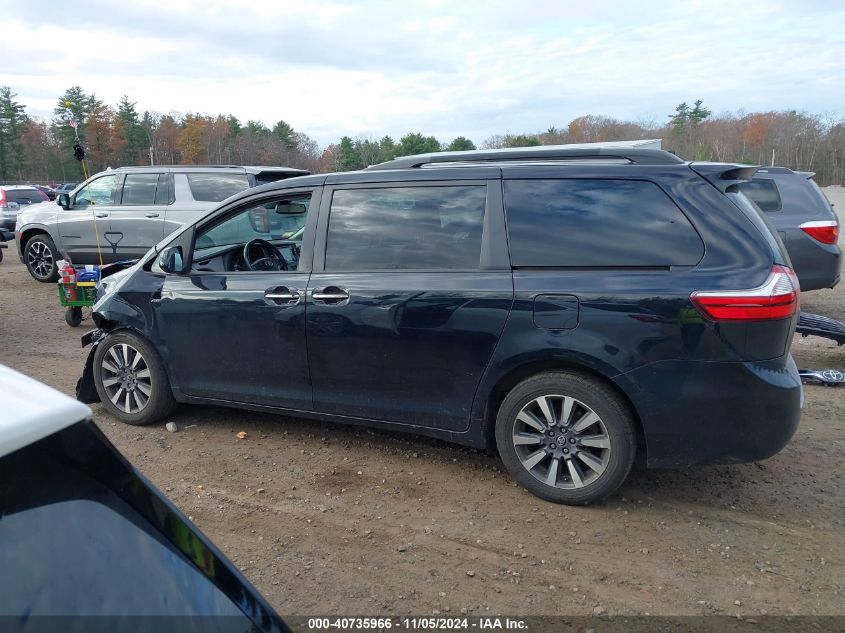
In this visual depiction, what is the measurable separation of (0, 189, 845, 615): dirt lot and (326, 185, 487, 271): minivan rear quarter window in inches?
53.4

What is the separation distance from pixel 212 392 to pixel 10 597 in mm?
3817

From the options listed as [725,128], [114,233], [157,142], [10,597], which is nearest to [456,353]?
[10,597]

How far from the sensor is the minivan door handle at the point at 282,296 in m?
4.45

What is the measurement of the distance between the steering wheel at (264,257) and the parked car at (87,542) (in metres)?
3.76

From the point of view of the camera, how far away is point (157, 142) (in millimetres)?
63875

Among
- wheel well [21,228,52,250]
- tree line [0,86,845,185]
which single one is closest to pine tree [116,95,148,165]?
tree line [0,86,845,185]

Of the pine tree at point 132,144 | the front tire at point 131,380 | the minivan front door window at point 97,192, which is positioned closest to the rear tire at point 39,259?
the minivan front door window at point 97,192

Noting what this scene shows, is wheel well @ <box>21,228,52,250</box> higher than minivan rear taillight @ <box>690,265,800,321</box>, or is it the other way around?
minivan rear taillight @ <box>690,265,800,321</box>

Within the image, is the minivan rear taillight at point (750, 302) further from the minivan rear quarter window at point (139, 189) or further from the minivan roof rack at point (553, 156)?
the minivan rear quarter window at point (139, 189)

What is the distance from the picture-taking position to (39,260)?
1259 centimetres

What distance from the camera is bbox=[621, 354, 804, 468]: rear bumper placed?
3.54 meters

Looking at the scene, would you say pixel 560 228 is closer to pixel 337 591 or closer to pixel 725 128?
pixel 337 591

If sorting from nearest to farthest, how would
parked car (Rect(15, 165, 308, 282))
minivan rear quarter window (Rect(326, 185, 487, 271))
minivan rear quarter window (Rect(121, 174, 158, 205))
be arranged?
minivan rear quarter window (Rect(326, 185, 487, 271)), parked car (Rect(15, 165, 308, 282)), minivan rear quarter window (Rect(121, 174, 158, 205))

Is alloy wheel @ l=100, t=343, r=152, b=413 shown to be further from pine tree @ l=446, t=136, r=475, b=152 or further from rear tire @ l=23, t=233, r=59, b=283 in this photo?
pine tree @ l=446, t=136, r=475, b=152
